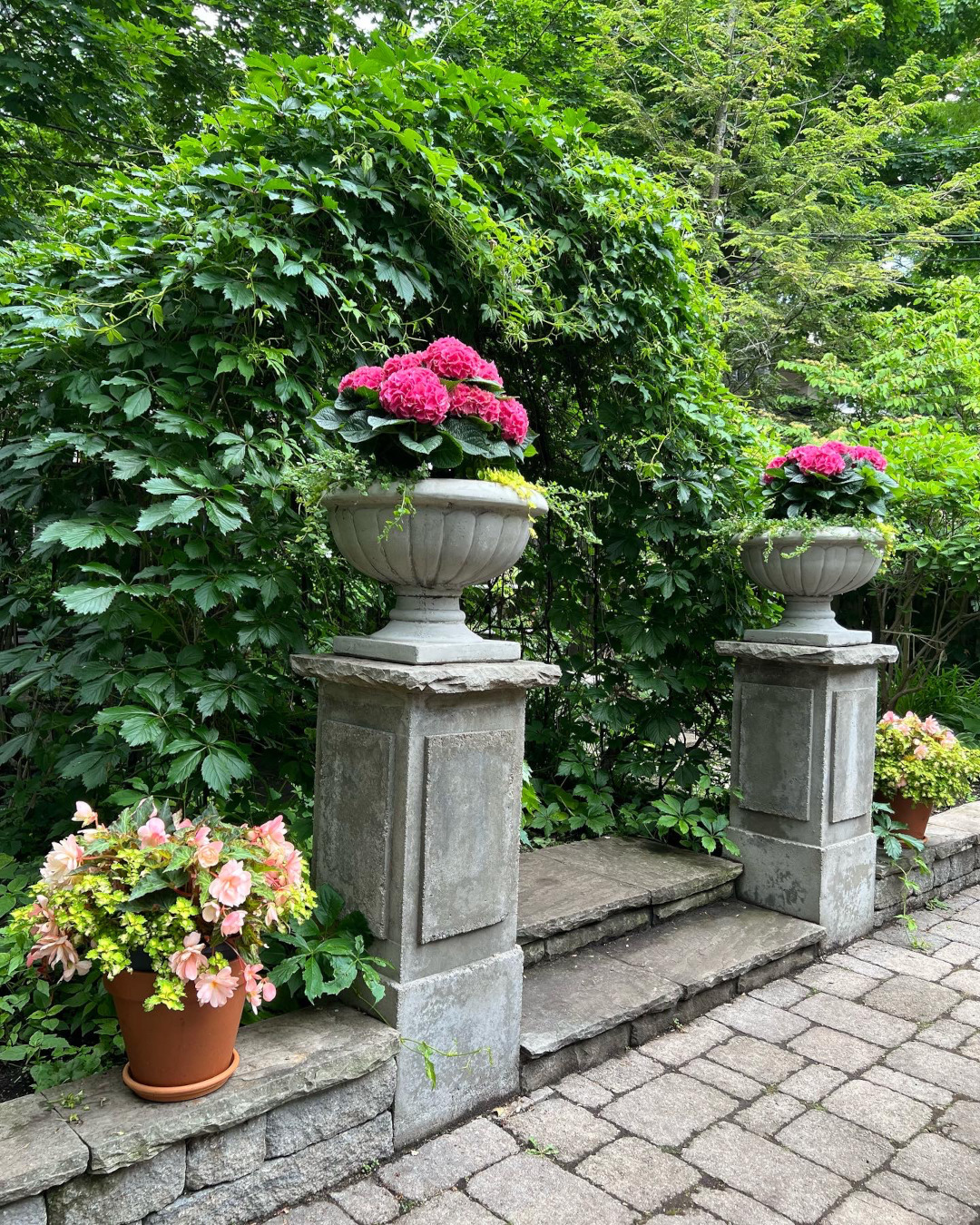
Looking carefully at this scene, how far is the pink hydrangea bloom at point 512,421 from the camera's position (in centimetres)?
219


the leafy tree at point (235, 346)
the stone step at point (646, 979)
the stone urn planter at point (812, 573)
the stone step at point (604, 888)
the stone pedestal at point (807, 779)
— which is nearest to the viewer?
the leafy tree at point (235, 346)

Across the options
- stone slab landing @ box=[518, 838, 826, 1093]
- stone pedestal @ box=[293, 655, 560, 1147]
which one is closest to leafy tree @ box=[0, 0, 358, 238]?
stone pedestal @ box=[293, 655, 560, 1147]

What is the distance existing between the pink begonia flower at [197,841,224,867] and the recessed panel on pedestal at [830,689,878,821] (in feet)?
8.45

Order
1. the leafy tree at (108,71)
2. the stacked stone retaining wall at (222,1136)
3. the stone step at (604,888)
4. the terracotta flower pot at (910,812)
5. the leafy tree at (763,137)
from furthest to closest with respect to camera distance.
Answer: the leafy tree at (763,137), the leafy tree at (108,71), the terracotta flower pot at (910,812), the stone step at (604,888), the stacked stone retaining wall at (222,1136)

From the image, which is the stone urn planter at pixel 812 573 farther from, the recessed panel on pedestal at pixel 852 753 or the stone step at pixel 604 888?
the stone step at pixel 604 888

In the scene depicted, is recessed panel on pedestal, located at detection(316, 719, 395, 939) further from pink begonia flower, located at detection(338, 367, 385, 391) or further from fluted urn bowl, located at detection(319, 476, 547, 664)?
pink begonia flower, located at detection(338, 367, 385, 391)

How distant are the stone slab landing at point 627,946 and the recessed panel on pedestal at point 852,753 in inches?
Answer: 20.6

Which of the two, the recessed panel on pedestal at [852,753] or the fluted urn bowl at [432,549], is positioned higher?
the fluted urn bowl at [432,549]

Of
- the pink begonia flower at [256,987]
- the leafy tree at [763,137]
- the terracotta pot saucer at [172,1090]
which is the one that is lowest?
the terracotta pot saucer at [172,1090]

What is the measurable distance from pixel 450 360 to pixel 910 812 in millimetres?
3198

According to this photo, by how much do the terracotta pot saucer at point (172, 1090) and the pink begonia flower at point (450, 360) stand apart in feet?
5.38

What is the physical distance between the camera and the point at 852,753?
356 centimetres

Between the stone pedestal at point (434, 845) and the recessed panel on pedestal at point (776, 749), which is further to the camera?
the recessed panel on pedestal at point (776, 749)

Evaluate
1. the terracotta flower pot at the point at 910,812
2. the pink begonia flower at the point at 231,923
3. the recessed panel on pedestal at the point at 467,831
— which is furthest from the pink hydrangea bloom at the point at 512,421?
the terracotta flower pot at the point at 910,812
